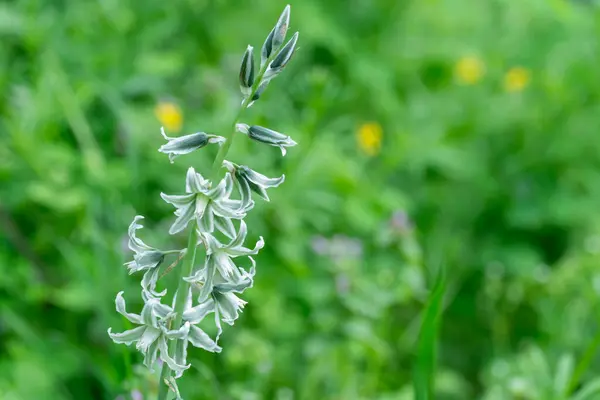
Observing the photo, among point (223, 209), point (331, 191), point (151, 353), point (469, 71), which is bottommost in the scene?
point (331, 191)

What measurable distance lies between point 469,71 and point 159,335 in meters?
2.72

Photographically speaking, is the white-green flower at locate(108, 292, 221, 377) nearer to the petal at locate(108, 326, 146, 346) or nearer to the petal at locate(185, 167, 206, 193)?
the petal at locate(108, 326, 146, 346)

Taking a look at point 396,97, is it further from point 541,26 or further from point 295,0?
point 541,26

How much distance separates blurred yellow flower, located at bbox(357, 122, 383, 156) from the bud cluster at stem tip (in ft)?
6.47

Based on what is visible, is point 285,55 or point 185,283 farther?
point 185,283

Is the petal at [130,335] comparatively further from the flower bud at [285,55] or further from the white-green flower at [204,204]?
the flower bud at [285,55]

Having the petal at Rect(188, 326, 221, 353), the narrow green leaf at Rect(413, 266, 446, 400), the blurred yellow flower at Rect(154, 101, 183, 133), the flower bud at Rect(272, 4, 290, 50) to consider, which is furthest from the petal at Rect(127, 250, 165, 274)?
the blurred yellow flower at Rect(154, 101, 183, 133)

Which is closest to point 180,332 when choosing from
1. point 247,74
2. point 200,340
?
point 200,340

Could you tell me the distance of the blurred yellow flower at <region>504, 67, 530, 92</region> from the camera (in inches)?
137

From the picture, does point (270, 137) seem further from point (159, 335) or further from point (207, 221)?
point (159, 335)

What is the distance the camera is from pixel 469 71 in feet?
11.6

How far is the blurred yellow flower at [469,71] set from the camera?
3.52 m

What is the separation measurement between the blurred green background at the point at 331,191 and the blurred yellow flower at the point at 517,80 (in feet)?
0.04

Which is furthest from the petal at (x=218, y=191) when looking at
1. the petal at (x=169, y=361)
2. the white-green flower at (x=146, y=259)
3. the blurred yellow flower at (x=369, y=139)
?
the blurred yellow flower at (x=369, y=139)
